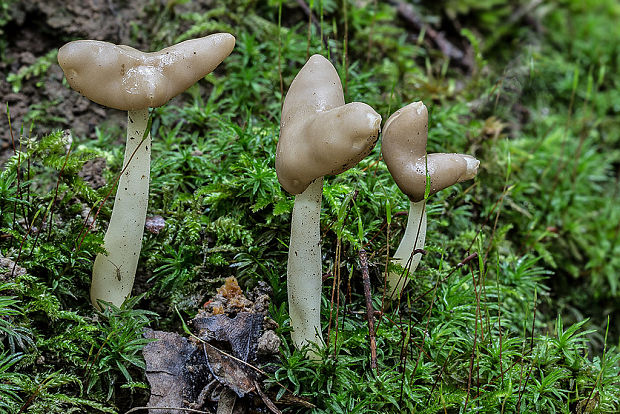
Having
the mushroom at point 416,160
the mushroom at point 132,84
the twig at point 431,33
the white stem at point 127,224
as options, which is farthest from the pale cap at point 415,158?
the twig at point 431,33

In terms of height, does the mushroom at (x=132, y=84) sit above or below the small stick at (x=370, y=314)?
above

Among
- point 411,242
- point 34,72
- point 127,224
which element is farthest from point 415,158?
point 34,72

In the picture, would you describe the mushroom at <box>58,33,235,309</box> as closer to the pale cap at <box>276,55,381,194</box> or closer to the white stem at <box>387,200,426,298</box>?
the pale cap at <box>276,55,381,194</box>

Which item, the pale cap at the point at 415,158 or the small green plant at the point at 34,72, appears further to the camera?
the small green plant at the point at 34,72

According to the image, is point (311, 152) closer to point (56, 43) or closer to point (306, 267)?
point (306, 267)

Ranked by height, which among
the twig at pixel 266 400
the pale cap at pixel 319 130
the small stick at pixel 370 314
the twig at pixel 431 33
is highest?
the pale cap at pixel 319 130

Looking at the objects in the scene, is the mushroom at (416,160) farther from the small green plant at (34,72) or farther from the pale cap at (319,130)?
the small green plant at (34,72)
